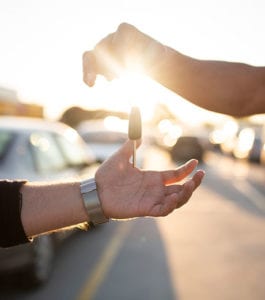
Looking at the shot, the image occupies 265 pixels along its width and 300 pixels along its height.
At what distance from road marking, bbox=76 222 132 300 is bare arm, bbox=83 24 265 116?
4069 mm

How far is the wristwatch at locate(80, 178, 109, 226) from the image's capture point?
2117 mm

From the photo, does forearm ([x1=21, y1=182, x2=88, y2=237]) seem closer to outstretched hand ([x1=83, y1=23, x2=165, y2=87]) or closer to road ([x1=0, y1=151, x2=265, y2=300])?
outstretched hand ([x1=83, y1=23, x2=165, y2=87])

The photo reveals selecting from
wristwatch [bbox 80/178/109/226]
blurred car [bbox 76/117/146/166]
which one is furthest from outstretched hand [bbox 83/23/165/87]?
blurred car [bbox 76/117/146/166]

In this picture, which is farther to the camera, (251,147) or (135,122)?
(251,147)

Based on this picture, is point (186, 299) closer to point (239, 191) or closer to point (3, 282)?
point (3, 282)

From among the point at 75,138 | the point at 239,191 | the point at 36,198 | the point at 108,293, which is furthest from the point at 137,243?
the point at 239,191

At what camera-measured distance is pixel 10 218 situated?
2.04 meters

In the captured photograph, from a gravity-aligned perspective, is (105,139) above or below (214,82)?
below

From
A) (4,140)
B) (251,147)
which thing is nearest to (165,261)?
(4,140)

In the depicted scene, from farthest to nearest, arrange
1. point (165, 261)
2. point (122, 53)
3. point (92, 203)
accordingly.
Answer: point (165, 261)
point (92, 203)
point (122, 53)

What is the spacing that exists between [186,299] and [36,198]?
390 centimetres

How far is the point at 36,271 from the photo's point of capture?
6020 mm

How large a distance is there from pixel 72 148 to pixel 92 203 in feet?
20.9

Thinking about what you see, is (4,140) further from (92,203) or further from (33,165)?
(92,203)
